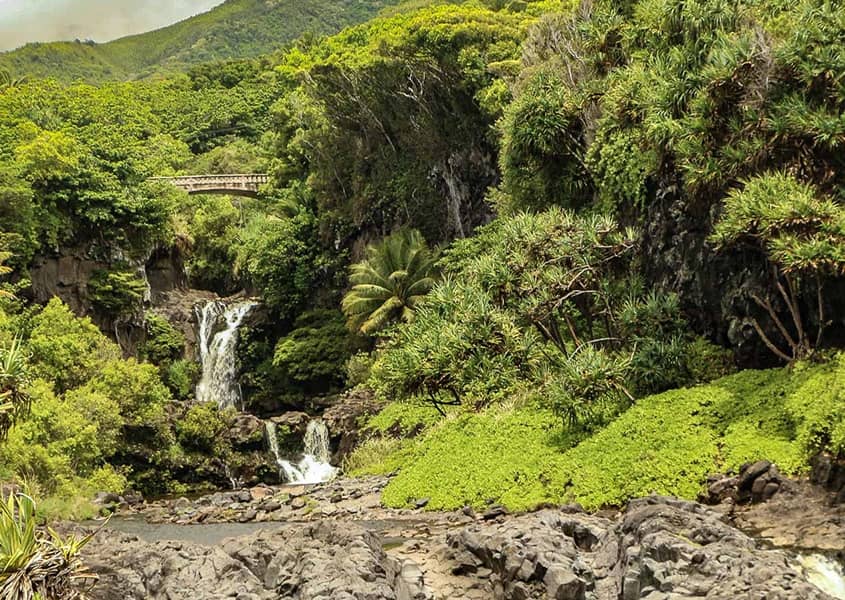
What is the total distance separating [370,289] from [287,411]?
724 cm

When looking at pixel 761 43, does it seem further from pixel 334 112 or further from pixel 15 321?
pixel 15 321

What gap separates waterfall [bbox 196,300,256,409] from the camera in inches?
1355

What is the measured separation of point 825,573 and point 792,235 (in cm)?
640

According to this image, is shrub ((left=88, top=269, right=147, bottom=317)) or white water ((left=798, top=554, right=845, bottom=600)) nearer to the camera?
white water ((left=798, top=554, right=845, bottom=600))

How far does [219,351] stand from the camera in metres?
35.4

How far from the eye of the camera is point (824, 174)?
1505 centimetres

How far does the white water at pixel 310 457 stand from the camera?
2823 centimetres

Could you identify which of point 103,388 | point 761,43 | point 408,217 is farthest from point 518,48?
point 103,388

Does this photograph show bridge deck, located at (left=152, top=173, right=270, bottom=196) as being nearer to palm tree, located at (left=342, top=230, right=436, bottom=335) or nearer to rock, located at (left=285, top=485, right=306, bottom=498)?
palm tree, located at (left=342, top=230, right=436, bottom=335)

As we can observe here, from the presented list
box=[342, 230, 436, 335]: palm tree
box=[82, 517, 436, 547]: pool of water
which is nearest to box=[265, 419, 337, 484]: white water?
box=[342, 230, 436, 335]: palm tree

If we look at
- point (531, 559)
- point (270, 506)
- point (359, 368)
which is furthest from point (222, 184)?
point (531, 559)

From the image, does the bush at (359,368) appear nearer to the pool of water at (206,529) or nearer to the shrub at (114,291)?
the shrub at (114,291)

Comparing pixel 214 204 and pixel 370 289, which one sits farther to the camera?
pixel 214 204

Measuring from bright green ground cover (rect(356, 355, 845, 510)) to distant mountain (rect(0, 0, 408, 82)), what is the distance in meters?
93.3
